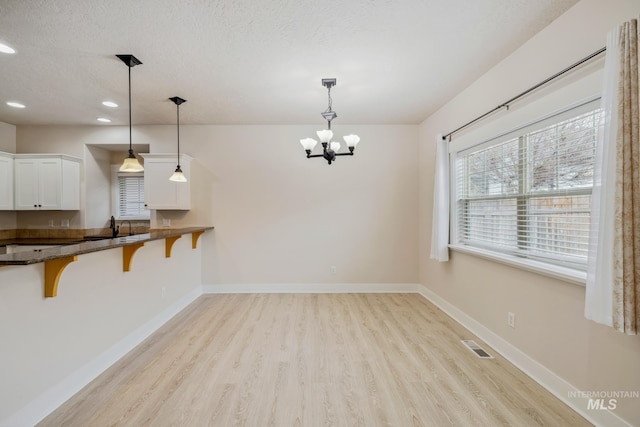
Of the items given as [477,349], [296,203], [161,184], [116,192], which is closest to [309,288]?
[296,203]

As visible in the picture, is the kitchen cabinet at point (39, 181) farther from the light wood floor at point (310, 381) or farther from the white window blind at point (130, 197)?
the light wood floor at point (310, 381)

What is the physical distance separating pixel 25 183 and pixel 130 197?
1.34 meters

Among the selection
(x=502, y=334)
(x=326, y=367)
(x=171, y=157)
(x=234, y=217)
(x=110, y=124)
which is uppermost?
(x=110, y=124)

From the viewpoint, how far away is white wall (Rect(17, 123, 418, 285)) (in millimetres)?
4539

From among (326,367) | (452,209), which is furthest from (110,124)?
(452,209)

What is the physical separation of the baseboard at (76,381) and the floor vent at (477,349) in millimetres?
3262

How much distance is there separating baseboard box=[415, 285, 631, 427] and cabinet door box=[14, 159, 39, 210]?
20.4 ft

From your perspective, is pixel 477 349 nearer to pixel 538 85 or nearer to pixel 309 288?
pixel 538 85

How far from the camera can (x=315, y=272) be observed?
457 cm

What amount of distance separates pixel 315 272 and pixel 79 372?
303cm

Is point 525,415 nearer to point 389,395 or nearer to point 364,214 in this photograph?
point 389,395

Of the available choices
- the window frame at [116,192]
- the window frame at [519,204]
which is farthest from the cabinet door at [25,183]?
the window frame at [519,204]

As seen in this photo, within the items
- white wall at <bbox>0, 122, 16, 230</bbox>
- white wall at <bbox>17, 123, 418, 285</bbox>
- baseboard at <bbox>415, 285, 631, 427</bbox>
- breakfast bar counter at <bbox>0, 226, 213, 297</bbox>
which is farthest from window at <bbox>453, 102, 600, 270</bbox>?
white wall at <bbox>0, 122, 16, 230</bbox>

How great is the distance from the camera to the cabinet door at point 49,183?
4.24 meters
